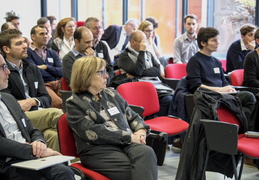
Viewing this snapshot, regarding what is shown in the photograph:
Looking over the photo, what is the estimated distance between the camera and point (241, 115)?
11.9 ft

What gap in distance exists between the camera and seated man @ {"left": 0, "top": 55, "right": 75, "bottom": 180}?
2.49m

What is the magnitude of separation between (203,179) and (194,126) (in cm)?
41

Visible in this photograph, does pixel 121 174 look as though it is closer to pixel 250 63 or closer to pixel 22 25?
pixel 250 63

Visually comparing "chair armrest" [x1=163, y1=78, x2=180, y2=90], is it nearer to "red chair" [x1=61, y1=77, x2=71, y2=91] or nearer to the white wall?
"red chair" [x1=61, y1=77, x2=71, y2=91]

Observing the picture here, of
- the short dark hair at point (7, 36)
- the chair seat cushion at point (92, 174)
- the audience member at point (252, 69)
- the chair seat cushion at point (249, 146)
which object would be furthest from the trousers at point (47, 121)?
the audience member at point (252, 69)

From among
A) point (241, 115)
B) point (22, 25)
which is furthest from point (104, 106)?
point (22, 25)

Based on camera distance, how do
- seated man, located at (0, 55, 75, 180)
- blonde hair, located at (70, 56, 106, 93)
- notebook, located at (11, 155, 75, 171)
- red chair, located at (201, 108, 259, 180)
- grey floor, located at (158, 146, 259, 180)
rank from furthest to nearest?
grey floor, located at (158, 146, 259, 180) < red chair, located at (201, 108, 259, 180) < blonde hair, located at (70, 56, 106, 93) < seated man, located at (0, 55, 75, 180) < notebook, located at (11, 155, 75, 171)

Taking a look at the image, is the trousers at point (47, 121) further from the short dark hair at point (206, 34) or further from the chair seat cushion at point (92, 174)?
the short dark hair at point (206, 34)

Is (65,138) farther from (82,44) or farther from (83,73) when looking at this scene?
(82,44)

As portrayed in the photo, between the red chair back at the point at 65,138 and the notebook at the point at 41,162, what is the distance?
21 centimetres

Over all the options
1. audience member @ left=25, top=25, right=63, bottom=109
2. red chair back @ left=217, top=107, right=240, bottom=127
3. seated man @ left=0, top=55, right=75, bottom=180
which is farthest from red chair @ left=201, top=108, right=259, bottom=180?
audience member @ left=25, top=25, right=63, bottom=109

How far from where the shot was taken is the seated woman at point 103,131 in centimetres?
273

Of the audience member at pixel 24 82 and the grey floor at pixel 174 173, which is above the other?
the audience member at pixel 24 82

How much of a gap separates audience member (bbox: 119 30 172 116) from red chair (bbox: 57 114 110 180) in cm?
213
